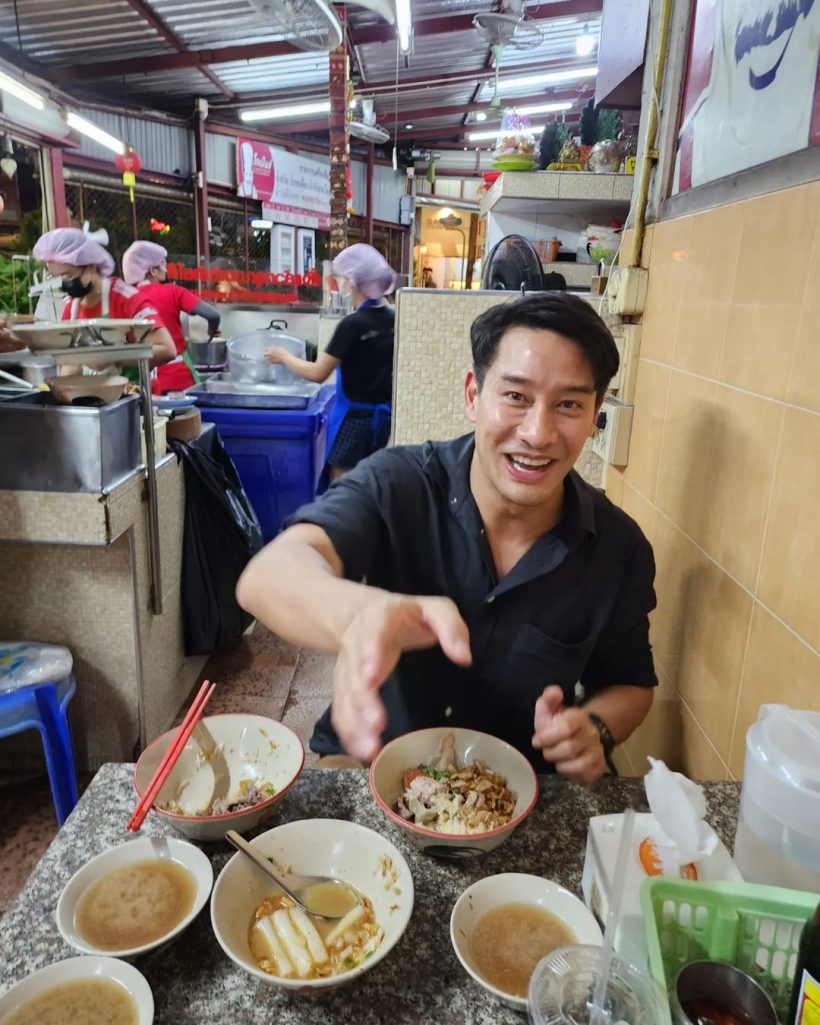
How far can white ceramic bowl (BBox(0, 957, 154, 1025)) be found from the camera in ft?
2.54

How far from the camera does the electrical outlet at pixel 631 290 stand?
2.10 m

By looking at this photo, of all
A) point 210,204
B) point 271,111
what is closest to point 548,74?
point 271,111

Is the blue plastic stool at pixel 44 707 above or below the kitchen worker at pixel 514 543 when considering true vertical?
below

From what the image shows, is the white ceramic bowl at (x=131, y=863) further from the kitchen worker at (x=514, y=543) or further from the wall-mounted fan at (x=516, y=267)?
the wall-mounted fan at (x=516, y=267)

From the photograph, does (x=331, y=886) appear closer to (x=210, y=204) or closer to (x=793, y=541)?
(x=793, y=541)

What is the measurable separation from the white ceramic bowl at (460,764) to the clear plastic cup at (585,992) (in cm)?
23

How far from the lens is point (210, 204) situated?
10062 mm

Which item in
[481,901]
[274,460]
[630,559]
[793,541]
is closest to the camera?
[481,901]

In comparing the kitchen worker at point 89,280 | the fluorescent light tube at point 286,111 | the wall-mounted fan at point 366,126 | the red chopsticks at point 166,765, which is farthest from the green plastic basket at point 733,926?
the fluorescent light tube at point 286,111

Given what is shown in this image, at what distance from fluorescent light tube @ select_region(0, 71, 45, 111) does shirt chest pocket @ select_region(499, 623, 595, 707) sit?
5699 mm

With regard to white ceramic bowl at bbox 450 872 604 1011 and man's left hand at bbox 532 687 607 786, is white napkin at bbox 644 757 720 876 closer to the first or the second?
white ceramic bowl at bbox 450 872 604 1011

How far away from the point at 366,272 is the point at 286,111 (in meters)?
7.11

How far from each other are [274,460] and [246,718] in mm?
3252

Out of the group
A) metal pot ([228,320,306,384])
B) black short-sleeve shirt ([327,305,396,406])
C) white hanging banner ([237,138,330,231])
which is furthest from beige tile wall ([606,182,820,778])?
white hanging banner ([237,138,330,231])
